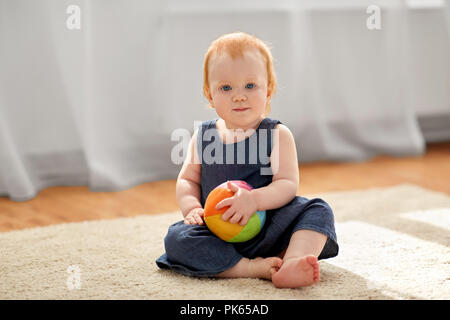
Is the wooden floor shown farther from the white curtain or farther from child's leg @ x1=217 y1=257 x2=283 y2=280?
child's leg @ x1=217 y1=257 x2=283 y2=280

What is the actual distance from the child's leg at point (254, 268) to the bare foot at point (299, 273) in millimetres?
43

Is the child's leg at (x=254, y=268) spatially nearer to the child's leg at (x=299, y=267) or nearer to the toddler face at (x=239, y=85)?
the child's leg at (x=299, y=267)

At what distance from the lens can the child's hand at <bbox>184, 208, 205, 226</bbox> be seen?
1188 millimetres

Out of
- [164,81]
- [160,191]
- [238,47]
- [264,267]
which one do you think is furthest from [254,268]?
[164,81]

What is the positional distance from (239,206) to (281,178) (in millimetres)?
124

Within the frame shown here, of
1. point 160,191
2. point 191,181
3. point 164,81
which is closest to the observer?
point 191,181

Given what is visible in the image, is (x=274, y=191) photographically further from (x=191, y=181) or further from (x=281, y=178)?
(x=191, y=181)

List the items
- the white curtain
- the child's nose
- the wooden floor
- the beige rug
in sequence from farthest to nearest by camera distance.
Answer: the white curtain
the wooden floor
the child's nose
the beige rug

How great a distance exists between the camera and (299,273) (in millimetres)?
1074

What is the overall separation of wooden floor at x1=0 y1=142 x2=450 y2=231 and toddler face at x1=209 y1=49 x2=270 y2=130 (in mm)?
597

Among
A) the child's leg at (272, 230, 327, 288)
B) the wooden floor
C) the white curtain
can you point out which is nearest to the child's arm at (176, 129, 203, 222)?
the child's leg at (272, 230, 327, 288)

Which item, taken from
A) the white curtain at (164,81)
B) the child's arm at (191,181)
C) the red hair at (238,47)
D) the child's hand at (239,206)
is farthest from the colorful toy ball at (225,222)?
the white curtain at (164,81)

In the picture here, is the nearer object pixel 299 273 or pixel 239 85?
pixel 299 273

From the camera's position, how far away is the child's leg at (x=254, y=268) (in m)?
1.13
